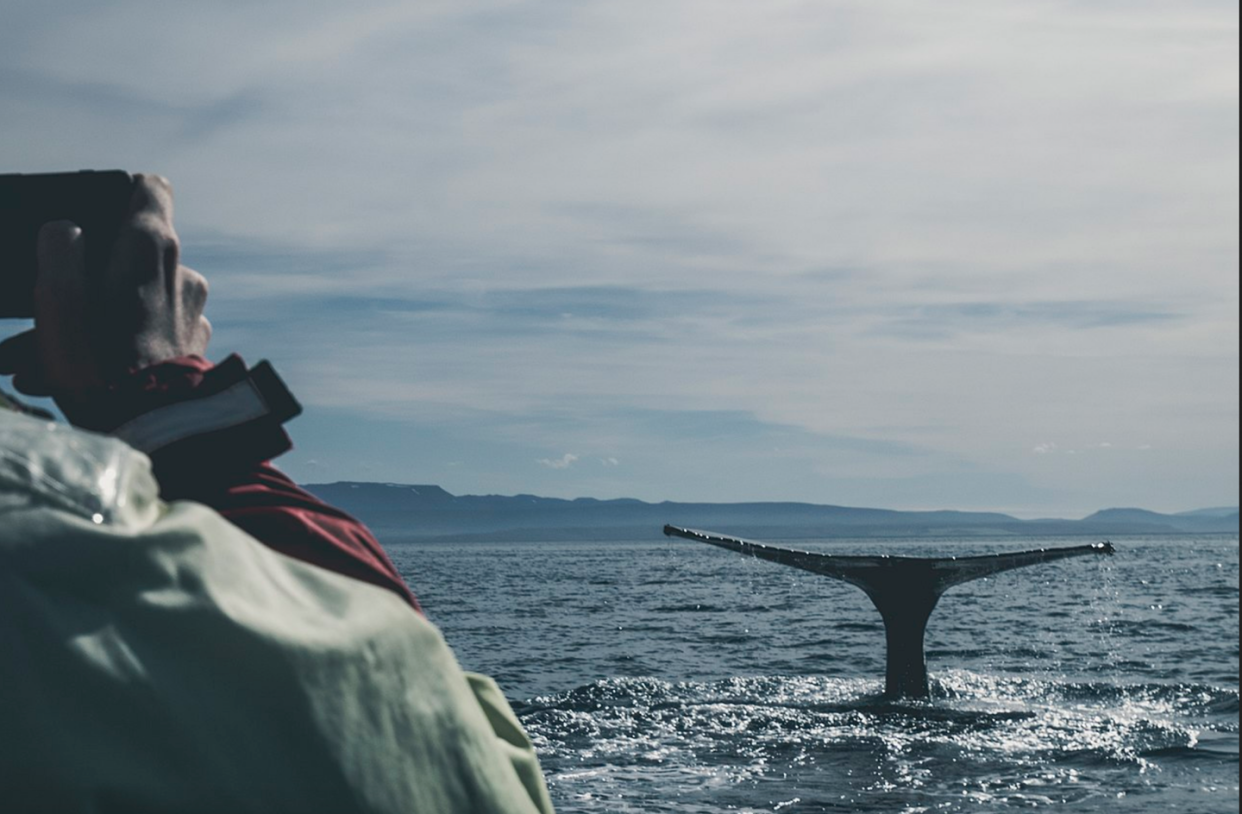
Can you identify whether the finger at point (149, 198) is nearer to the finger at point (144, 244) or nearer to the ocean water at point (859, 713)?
the finger at point (144, 244)

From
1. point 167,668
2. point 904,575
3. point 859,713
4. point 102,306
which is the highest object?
point 102,306

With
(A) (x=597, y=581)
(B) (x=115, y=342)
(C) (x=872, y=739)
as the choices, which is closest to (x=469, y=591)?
(A) (x=597, y=581)

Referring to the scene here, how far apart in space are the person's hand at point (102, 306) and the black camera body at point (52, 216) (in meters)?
0.02

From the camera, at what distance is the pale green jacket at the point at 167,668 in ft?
3.05

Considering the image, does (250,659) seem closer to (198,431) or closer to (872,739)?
(198,431)

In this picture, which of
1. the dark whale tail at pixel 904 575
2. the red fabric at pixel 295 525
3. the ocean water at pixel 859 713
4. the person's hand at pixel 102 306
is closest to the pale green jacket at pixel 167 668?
the red fabric at pixel 295 525

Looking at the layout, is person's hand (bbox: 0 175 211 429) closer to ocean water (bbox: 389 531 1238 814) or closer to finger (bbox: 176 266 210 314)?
finger (bbox: 176 266 210 314)

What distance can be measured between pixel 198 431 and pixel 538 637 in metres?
50.9

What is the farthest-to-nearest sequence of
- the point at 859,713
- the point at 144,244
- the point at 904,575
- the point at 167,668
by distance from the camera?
the point at 904,575
the point at 859,713
the point at 144,244
the point at 167,668

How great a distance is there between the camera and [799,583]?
123 meters

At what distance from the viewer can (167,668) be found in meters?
0.97

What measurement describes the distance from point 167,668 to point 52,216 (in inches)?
28.4

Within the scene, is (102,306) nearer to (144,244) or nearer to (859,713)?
(144,244)

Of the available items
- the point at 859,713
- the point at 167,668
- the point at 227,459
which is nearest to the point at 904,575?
the point at 859,713
